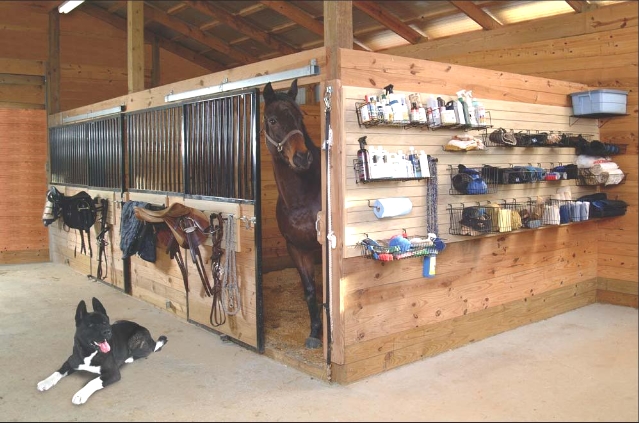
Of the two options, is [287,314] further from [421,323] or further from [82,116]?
[82,116]

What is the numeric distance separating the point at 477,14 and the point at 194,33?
458cm

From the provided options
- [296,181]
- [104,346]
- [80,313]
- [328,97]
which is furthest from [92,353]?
[328,97]

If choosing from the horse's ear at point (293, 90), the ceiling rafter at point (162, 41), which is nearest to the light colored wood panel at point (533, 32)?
the horse's ear at point (293, 90)

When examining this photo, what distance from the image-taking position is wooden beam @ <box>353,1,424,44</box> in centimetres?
642

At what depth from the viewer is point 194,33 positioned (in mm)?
8680

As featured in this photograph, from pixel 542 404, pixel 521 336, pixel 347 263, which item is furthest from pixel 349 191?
pixel 521 336

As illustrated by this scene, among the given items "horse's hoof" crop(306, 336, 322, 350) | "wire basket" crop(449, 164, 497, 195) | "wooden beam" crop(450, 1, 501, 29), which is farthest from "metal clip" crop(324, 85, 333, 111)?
"wooden beam" crop(450, 1, 501, 29)

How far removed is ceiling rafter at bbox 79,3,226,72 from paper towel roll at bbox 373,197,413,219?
661 cm

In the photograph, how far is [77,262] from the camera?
7.00 m

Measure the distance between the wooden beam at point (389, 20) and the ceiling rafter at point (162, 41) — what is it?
383cm

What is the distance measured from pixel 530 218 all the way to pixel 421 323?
1286 millimetres

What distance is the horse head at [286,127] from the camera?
3.56m

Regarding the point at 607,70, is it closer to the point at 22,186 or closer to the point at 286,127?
the point at 286,127

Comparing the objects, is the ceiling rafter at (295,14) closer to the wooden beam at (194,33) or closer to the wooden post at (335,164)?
the wooden beam at (194,33)
